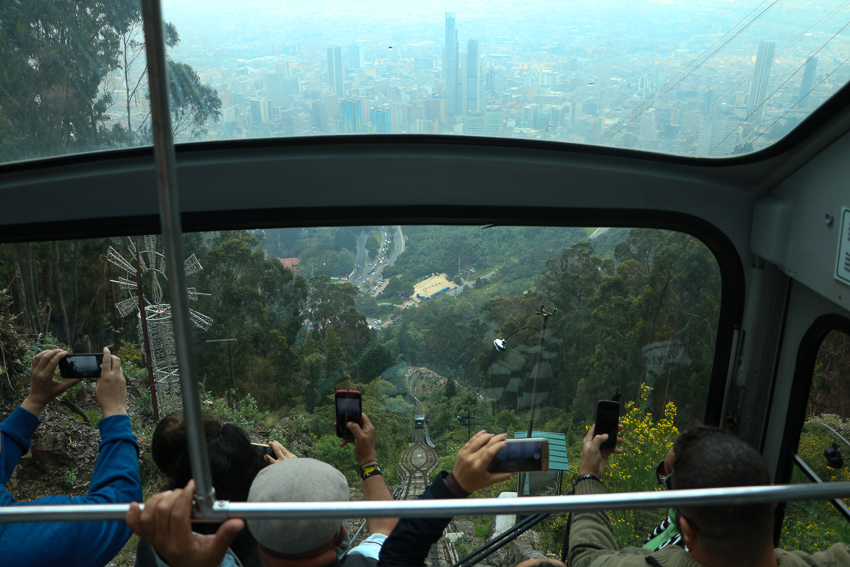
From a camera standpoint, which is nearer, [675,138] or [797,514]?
[675,138]

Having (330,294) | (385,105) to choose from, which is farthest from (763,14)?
(330,294)

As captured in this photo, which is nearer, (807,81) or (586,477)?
(586,477)

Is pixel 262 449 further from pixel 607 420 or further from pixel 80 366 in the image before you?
pixel 607 420

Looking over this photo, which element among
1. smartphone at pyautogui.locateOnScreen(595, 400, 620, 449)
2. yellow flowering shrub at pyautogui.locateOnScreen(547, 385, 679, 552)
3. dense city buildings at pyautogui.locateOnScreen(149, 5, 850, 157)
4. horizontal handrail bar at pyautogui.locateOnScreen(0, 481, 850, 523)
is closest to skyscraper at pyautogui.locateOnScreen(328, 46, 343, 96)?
dense city buildings at pyautogui.locateOnScreen(149, 5, 850, 157)

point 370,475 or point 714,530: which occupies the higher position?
point 714,530

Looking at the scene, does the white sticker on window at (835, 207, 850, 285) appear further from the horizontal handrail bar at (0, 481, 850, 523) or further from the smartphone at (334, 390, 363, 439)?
the smartphone at (334, 390, 363, 439)

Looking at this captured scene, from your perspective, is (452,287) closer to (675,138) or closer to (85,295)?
(675,138)

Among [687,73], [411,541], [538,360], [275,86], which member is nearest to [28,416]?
[411,541]
